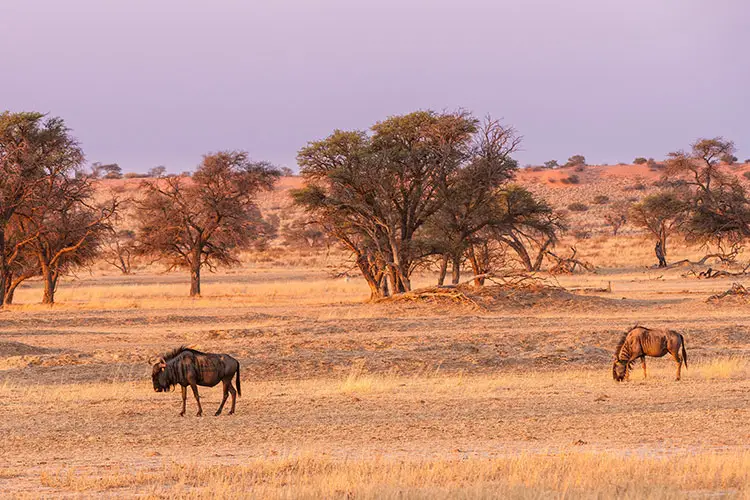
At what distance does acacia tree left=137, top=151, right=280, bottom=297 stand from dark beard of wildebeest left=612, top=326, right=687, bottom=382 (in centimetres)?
2942

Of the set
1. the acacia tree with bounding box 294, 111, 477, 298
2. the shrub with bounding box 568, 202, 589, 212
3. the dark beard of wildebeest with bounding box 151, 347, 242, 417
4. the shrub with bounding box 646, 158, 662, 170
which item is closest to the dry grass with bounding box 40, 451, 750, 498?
the dark beard of wildebeest with bounding box 151, 347, 242, 417

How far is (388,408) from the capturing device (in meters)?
15.8

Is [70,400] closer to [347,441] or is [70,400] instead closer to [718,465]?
[347,441]

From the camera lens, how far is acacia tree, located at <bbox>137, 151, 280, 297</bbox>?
46469 millimetres

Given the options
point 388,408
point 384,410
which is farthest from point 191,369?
point 388,408

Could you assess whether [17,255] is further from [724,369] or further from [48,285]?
[724,369]

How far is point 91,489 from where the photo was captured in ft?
31.4

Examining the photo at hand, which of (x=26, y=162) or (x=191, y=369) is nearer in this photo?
(x=191, y=369)

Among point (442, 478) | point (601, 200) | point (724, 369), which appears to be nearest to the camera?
point (442, 478)

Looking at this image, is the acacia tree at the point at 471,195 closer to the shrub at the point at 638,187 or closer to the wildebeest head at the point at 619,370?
the wildebeest head at the point at 619,370

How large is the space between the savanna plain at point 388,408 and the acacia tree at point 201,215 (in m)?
11.4

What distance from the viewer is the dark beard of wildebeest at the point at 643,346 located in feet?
59.8

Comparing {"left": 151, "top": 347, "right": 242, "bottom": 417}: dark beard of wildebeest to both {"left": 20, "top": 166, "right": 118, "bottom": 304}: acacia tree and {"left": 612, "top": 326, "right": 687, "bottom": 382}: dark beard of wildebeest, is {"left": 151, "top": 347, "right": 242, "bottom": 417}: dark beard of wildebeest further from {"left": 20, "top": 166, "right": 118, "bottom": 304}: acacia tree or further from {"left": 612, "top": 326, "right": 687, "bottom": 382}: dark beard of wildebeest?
{"left": 20, "top": 166, "right": 118, "bottom": 304}: acacia tree

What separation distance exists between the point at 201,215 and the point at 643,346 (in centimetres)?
3222
